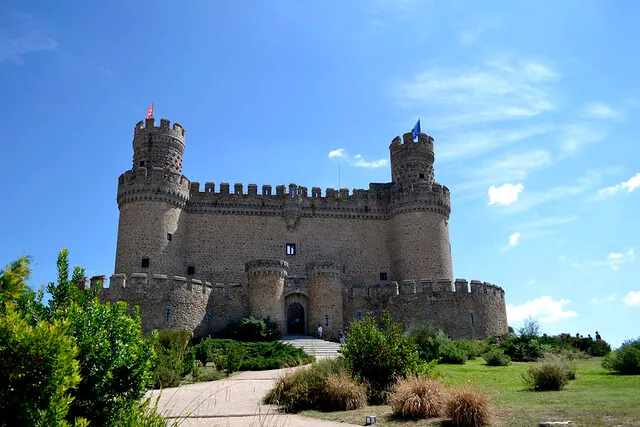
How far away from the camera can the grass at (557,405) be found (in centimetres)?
894

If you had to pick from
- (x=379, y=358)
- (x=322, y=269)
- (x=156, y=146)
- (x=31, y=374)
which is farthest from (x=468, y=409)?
(x=156, y=146)

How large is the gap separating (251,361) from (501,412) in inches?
426

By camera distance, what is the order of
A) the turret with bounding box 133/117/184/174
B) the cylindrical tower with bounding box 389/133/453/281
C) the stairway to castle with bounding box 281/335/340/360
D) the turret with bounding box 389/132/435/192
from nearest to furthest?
the stairway to castle with bounding box 281/335/340/360 < the turret with bounding box 133/117/184/174 < the cylindrical tower with bounding box 389/133/453/281 < the turret with bounding box 389/132/435/192

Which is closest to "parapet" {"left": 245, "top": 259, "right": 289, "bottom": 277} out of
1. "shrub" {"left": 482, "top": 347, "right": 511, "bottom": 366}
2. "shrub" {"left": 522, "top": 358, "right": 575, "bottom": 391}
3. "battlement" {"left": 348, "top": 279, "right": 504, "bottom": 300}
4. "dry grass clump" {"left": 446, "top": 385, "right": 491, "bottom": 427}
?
"battlement" {"left": 348, "top": 279, "right": 504, "bottom": 300}

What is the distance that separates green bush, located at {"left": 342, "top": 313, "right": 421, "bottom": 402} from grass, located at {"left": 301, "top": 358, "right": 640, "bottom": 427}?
1193 millimetres

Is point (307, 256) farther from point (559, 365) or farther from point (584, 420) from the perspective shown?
point (584, 420)

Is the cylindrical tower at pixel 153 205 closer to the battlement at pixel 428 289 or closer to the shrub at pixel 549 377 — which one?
the battlement at pixel 428 289

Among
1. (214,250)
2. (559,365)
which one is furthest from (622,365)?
(214,250)

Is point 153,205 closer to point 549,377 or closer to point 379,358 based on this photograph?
point 379,358

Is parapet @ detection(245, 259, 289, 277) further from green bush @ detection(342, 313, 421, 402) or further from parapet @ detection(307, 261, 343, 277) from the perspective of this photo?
green bush @ detection(342, 313, 421, 402)

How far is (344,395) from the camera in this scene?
11.3 metres

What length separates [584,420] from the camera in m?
8.64

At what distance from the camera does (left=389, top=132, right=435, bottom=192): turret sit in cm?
3481

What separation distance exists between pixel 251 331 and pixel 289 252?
8.91 m
